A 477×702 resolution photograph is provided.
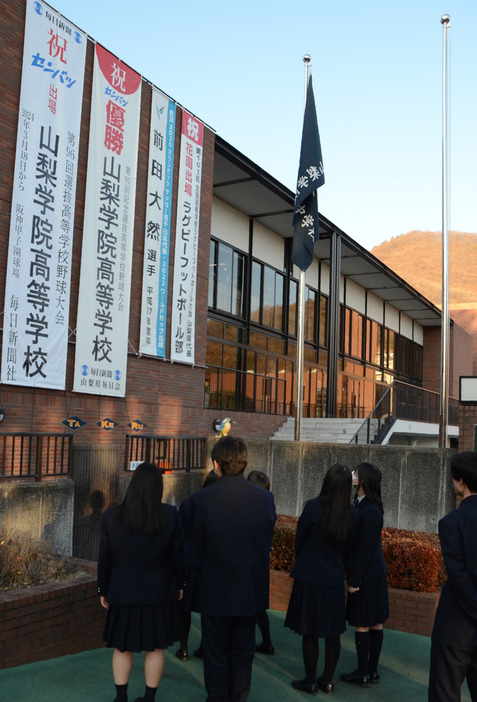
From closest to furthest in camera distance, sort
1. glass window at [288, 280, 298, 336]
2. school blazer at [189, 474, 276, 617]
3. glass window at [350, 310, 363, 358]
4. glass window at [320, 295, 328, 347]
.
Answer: school blazer at [189, 474, 276, 617] < glass window at [288, 280, 298, 336] < glass window at [320, 295, 328, 347] < glass window at [350, 310, 363, 358]

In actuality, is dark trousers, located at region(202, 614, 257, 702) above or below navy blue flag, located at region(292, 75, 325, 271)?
below

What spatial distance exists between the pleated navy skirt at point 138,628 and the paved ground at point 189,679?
0.90 m

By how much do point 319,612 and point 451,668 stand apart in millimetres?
1596

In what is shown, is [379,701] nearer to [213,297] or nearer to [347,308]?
[213,297]

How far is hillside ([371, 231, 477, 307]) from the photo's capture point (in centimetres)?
17125

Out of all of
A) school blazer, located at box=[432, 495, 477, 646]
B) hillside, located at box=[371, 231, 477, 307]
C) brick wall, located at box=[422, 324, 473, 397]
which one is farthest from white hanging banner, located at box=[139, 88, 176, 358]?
hillside, located at box=[371, 231, 477, 307]

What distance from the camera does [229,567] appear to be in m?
4.30

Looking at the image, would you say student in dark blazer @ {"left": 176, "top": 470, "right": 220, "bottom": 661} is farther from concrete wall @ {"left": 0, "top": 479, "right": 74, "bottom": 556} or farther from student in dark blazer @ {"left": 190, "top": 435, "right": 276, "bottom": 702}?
concrete wall @ {"left": 0, "top": 479, "right": 74, "bottom": 556}

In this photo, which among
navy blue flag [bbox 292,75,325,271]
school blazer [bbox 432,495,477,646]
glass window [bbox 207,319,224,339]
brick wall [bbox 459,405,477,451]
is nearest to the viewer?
school blazer [bbox 432,495,477,646]

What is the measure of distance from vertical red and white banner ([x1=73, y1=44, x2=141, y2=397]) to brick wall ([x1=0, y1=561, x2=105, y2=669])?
648 cm

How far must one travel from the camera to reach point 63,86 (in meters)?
12.1

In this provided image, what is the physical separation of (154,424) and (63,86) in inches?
280

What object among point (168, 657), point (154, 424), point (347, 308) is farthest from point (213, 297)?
point (168, 657)

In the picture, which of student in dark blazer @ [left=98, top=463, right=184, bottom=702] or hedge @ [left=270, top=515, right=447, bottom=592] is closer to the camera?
student in dark blazer @ [left=98, top=463, right=184, bottom=702]
